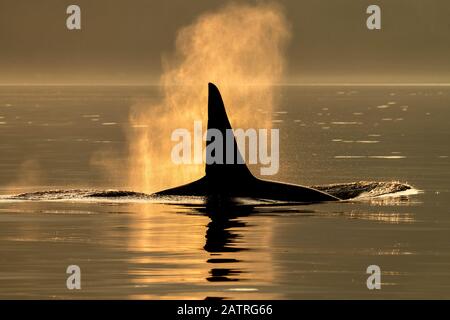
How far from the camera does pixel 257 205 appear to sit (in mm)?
38094

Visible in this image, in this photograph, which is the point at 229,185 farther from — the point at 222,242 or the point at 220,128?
the point at 222,242

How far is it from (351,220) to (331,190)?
7.03 metres

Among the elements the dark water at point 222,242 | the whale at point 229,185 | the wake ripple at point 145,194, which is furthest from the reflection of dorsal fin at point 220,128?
the wake ripple at point 145,194

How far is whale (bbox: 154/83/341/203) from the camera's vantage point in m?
37.8

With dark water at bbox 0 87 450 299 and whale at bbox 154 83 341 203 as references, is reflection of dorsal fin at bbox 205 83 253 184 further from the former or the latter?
dark water at bbox 0 87 450 299

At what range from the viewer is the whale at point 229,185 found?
37781 mm

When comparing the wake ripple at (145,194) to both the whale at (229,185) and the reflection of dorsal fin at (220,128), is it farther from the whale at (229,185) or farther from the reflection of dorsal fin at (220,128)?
the reflection of dorsal fin at (220,128)

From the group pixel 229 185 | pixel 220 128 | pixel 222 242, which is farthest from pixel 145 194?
pixel 222 242

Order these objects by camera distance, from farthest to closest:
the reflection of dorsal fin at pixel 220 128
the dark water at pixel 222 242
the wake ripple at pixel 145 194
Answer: the wake ripple at pixel 145 194
the reflection of dorsal fin at pixel 220 128
the dark water at pixel 222 242

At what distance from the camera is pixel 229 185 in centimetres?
3822

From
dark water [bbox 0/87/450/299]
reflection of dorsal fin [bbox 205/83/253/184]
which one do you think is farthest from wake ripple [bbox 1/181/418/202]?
reflection of dorsal fin [bbox 205/83/253/184]

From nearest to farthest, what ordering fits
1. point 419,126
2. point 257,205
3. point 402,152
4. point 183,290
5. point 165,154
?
point 183,290 < point 257,205 < point 402,152 < point 165,154 < point 419,126
